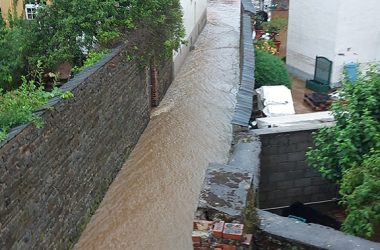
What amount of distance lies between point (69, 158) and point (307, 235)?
15.4 feet

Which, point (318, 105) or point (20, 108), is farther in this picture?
point (318, 105)

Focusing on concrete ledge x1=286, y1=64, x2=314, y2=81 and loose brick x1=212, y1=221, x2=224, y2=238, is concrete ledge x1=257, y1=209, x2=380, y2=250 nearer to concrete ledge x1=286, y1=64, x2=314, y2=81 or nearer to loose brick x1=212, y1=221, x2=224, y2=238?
loose brick x1=212, y1=221, x2=224, y2=238

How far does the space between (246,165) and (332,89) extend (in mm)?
9260

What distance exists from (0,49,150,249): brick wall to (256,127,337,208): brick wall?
3.15 metres

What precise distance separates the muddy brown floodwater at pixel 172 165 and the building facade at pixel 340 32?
291 cm

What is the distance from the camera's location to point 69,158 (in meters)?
8.09

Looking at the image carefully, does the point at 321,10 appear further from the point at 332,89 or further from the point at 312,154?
the point at 312,154

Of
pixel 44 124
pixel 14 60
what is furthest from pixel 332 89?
pixel 44 124

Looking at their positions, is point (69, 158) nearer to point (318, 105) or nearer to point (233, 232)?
point (233, 232)

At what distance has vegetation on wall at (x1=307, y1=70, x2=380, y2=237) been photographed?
552 centimetres

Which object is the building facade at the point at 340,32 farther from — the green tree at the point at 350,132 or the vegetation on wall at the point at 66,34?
the green tree at the point at 350,132

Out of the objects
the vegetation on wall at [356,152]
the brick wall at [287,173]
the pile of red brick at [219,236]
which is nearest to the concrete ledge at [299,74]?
the brick wall at [287,173]

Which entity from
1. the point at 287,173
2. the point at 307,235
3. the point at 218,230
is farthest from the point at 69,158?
the point at 307,235

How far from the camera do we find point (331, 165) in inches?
264
